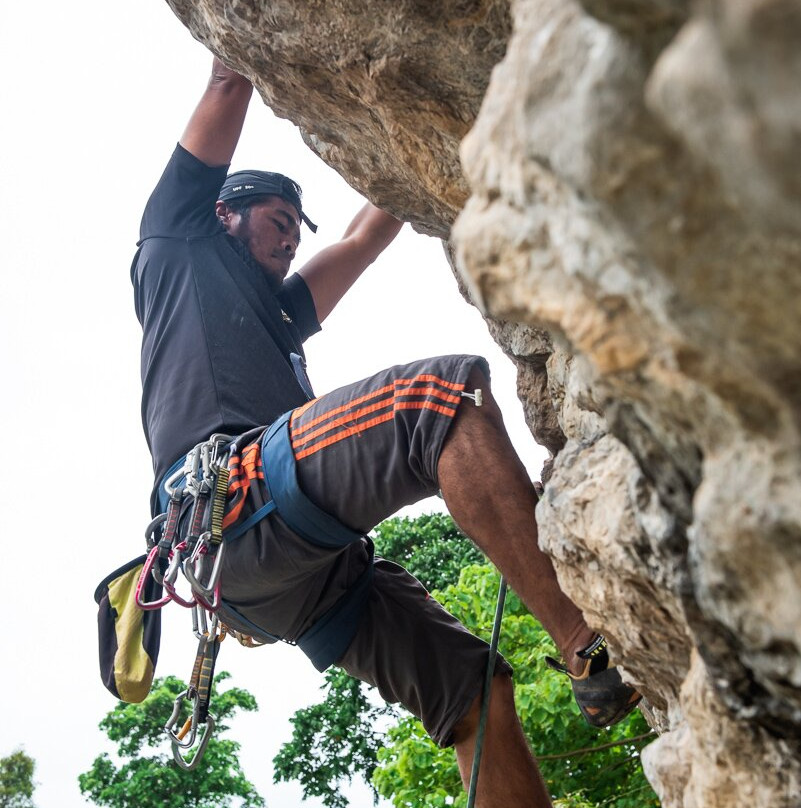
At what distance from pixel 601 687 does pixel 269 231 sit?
2769 millimetres

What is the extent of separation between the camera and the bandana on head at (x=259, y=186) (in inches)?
185

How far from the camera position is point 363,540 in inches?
151

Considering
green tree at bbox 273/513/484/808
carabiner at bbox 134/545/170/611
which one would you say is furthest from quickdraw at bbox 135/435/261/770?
green tree at bbox 273/513/484/808

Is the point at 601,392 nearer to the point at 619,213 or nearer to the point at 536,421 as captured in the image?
the point at 619,213

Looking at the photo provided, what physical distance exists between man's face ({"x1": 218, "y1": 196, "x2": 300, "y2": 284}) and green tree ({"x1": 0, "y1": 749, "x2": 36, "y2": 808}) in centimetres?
1266

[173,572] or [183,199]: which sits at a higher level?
[183,199]

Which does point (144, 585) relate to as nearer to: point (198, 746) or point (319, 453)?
point (198, 746)

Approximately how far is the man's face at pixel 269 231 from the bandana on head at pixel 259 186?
0.05 metres

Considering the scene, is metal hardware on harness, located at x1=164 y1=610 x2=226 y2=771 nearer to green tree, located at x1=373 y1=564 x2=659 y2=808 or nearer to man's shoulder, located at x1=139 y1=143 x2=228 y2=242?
man's shoulder, located at x1=139 y1=143 x2=228 y2=242

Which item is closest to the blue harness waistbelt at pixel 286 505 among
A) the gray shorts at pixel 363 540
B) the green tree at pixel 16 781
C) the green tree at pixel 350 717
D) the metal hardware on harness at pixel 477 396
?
the gray shorts at pixel 363 540

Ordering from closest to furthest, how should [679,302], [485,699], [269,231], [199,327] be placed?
[679,302] < [485,699] < [199,327] < [269,231]

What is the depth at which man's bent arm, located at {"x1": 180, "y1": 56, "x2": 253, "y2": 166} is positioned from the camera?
4117mm

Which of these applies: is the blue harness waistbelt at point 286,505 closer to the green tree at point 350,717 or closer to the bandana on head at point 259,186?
the bandana on head at point 259,186

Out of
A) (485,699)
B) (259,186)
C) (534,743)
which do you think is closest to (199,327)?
(259,186)
